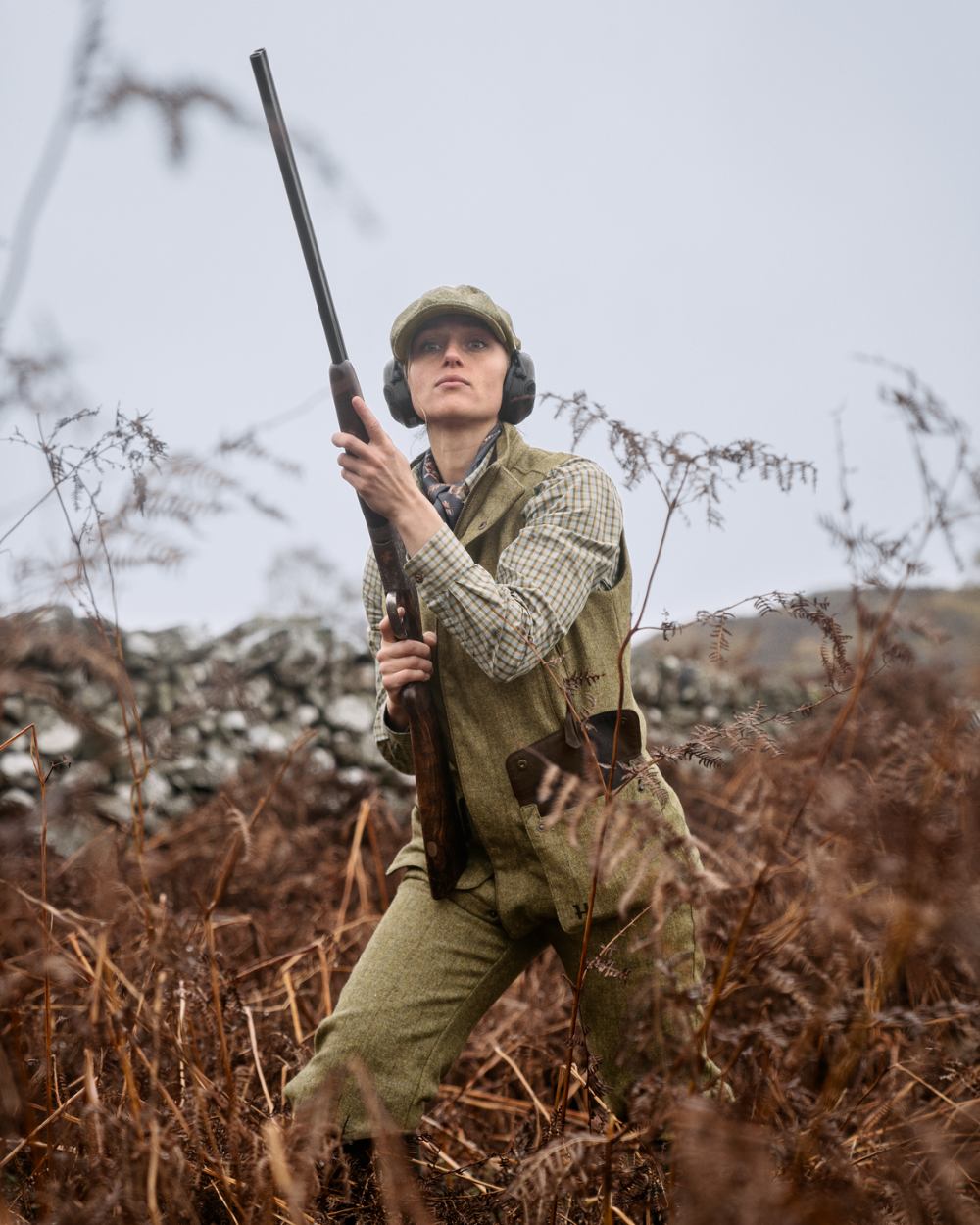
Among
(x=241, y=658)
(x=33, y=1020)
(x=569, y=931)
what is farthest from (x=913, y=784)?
(x=241, y=658)

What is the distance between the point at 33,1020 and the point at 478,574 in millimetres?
1796

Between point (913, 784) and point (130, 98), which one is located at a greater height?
point (130, 98)

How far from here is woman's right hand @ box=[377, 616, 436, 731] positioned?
7.86 ft

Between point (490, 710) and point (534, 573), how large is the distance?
0.36m

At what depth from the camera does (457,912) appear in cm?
246

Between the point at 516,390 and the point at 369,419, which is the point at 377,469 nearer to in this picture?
the point at 369,419

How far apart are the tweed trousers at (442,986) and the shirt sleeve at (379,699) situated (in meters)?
0.39

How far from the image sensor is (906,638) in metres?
3.30

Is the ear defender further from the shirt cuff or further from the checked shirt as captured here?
the shirt cuff

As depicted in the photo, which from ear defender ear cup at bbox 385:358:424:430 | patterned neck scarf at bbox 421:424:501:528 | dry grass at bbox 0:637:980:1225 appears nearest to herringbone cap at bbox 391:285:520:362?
ear defender ear cup at bbox 385:358:424:430

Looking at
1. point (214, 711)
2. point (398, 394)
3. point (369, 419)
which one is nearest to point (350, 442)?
point (369, 419)

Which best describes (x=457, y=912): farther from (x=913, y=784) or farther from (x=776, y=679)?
(x=776, y=679)

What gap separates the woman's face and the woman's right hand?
1.94 ft

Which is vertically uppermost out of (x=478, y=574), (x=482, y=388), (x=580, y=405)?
(x=482, y=388)
